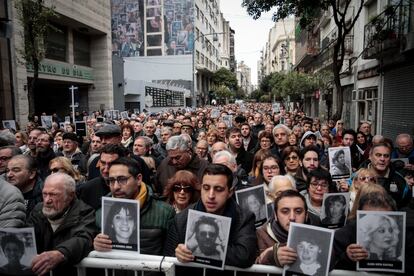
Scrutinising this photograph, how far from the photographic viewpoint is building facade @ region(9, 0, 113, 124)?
961 inches

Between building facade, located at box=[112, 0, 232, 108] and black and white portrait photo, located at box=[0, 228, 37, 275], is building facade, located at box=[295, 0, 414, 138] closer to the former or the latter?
black and white portrait photo, located at box=[0, 228, 37, 275]

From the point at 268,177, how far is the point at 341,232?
1.72 meters

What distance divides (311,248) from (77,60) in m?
29.6

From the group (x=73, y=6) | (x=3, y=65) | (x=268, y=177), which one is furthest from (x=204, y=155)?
(x=73, y=6)

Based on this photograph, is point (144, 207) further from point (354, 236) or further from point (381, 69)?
point (381, 69)

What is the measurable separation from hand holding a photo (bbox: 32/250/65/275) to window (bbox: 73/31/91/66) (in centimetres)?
2842

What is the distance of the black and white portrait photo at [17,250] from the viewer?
7.60 ft

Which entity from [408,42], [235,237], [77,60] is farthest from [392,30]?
[77,60]

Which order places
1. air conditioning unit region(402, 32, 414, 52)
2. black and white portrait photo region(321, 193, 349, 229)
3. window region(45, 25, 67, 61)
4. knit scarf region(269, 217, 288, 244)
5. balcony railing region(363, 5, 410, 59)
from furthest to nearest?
1. window region(45, 25, 67, 61)
2. balcony railing region(363, 5, 410, 59)
3. air conditioning unit region(402, 32, 414, 52)
4. black and white portrait photo region(321, 193, 349, 229)
5. knit scarf region(269, 217, 288, 244)

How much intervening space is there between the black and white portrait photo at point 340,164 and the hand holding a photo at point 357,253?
10.2ft

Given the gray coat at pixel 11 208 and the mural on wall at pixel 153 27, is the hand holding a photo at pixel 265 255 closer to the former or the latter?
the gray coat at pixel 11 208

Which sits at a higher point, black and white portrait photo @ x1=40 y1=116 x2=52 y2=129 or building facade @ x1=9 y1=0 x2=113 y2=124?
building facade @ x1=9 y1=0 x2=113 y2=124

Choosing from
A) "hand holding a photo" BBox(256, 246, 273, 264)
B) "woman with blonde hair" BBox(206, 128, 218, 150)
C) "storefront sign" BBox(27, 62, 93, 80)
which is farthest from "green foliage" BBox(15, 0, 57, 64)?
"hand holding a photo" BBox(256, 246, 273, 264)

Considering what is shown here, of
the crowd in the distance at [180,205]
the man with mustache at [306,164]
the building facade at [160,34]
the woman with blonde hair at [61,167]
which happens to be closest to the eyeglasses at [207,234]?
the crowd in the distance at [180,205]
